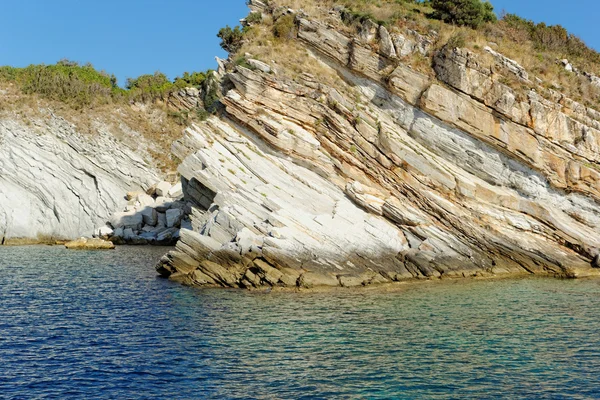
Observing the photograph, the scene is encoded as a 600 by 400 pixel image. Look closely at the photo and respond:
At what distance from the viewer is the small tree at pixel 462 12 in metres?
42.6

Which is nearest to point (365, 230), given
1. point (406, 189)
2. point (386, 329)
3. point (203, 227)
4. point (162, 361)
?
point (406, 189)

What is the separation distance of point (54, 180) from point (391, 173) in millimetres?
35862

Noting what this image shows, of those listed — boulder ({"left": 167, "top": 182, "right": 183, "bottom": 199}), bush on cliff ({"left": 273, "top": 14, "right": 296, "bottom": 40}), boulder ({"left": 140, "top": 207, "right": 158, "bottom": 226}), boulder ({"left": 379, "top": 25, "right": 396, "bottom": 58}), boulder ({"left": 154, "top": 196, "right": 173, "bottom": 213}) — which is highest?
bush on cliff ({"left": 273, "top": 14, "right": 296, "bottom": 40})

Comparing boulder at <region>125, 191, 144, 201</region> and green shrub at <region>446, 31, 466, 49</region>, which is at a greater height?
green shrub at <region>446, 31, 466, 49</region>

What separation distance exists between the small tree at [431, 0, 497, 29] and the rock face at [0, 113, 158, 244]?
3607 centimetres

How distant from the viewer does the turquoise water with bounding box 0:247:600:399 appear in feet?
47.1

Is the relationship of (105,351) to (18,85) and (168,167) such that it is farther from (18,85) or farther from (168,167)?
(18,85)

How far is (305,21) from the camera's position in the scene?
40.1m

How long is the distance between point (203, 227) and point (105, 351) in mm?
15392

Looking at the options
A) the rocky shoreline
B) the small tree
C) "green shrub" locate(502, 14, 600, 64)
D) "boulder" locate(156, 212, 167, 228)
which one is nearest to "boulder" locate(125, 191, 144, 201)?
"boulder" locate(156, 212, 167, 228)

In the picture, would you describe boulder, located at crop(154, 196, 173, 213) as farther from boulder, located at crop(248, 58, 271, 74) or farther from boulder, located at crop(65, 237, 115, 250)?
boulder, located at crop(248, 58, 271, 74)

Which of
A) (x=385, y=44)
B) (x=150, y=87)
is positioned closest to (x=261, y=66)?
(x=385, y=44)

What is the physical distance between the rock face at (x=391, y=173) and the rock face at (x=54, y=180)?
23.9 metres

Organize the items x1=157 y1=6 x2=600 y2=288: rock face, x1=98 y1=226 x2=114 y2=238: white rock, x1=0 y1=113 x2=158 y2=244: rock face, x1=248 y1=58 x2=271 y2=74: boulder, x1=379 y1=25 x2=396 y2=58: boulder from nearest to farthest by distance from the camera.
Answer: x1=157 y1=6 x2=600 y2=288: rock face < x1=248 y1=58 x2=271 y2=74: boulder < x1=379 y1=25 x2=396 y2=58: boulder < x1=98 y1=226 x2=114 y2=238: white rock < x1=0 y1=113 x2=158 y2=244: rock face
